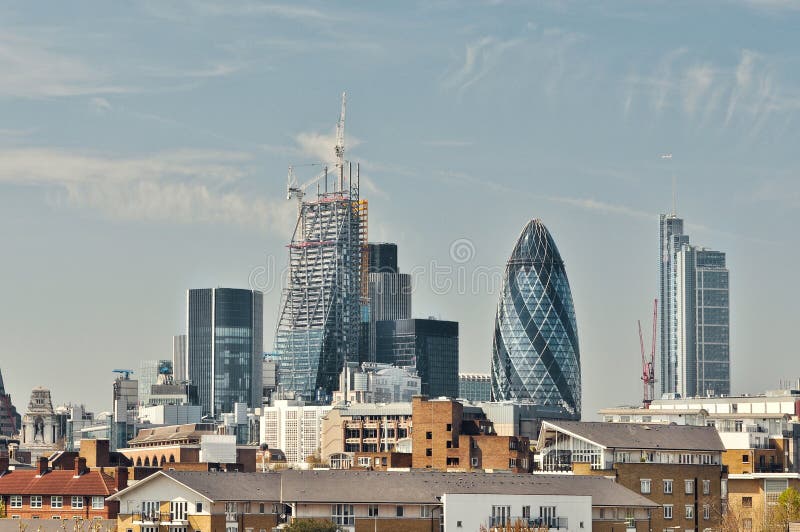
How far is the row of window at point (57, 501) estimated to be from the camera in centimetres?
17062

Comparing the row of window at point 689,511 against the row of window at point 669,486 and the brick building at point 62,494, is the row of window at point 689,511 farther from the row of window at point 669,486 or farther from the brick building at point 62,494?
the brick building at point 62,494

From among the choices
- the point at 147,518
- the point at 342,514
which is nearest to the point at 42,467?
the point at 147,518

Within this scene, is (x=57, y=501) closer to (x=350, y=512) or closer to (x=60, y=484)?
(x=60, y=484)

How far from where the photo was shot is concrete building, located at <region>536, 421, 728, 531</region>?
166m

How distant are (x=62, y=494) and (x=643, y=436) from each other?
5400cm

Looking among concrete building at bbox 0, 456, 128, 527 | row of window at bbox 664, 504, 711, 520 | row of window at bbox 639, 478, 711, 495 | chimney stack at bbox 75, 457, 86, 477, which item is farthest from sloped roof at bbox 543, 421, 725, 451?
chimney stack at bbox 75, 457, 86, 477

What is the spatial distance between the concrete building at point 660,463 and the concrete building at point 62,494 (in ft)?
138

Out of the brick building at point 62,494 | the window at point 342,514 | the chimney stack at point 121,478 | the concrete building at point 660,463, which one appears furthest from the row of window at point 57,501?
the concrete building at point 660,463

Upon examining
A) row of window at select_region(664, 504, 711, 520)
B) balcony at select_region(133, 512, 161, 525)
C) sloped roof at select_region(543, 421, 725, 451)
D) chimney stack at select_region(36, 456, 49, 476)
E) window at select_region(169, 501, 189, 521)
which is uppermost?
sloped roof at select_region(543, 421, 725, 451)

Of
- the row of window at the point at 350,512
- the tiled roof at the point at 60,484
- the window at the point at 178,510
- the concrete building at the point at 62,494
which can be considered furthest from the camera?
the tiled roof at the point at 60,484

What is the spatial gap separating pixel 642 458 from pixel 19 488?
5806 cm

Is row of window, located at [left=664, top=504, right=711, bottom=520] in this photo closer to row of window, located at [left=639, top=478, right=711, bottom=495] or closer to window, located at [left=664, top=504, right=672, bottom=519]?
window, located at [left=664, top=504, right=672, bottom=519]

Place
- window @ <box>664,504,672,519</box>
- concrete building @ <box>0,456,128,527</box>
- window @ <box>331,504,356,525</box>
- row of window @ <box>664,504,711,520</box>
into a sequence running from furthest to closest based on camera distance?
concrete building @ <box>0,456,128,527</box> → row of window @ <box>664,504,711,520</box> → window @ <box>664,504,672,519</box> → window @ <box>331,504,356,525</box>

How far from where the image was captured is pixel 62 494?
172 metres
